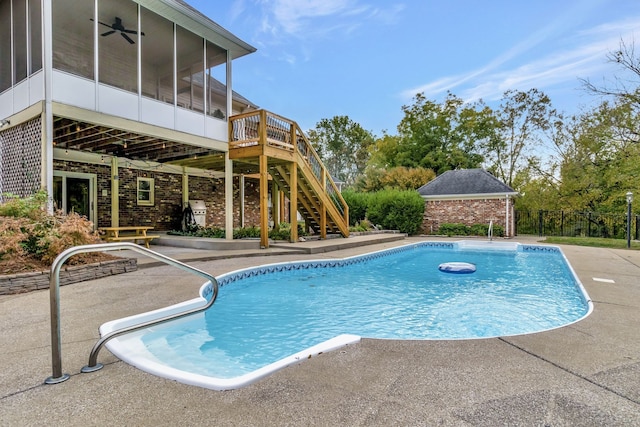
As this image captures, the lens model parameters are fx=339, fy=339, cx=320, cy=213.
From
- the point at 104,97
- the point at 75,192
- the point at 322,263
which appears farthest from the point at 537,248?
the point at 75,192

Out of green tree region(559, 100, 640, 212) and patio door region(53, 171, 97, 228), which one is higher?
green tree region(559, 100, 640, 212)

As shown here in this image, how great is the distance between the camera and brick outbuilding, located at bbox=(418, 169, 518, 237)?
1558 centimetres

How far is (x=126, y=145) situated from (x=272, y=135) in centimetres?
422

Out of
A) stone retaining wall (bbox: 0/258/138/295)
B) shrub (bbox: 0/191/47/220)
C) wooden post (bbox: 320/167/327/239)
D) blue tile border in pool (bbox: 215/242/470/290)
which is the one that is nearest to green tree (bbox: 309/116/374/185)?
wooden post (bbox: 320/167/327/239)

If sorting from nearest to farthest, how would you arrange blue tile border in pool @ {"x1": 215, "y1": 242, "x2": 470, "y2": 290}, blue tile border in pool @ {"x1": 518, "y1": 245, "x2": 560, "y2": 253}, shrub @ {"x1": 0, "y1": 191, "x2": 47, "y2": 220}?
shrub @ {"x1": 0, "y1": 191, "x2": 47, "y2": 220}, blue tile border in pool @ {"x1": 215, "y1": 242, "x2": 470, "y2": 290}, blue tile border in pool @ {"x1": 518, "y1": 245, "x2": 560, "y2": 253}

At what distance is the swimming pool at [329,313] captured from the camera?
303 cm

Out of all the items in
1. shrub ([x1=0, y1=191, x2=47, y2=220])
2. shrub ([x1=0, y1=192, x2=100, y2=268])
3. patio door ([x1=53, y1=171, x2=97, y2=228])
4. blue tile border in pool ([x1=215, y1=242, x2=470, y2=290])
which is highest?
patio door ([x1=53, y1=171, x2=97, y2=228])

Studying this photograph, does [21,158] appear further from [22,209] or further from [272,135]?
[272,135]

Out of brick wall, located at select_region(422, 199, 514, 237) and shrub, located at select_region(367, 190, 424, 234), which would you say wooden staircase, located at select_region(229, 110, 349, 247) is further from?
brick wall, located at select_region(422, 199, 514, 237)

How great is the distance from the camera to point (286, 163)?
Answer: 10.3 m

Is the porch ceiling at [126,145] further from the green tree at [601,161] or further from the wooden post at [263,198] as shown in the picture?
the green tree at [601,161]

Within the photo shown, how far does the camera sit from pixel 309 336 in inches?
162

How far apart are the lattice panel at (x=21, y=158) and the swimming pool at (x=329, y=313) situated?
447cm

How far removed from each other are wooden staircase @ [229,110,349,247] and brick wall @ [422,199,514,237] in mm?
6517
